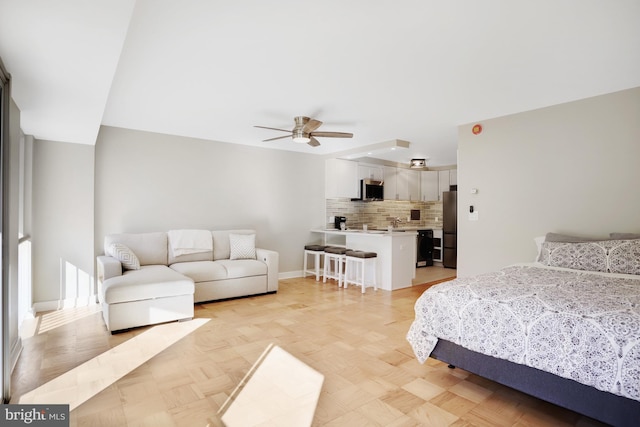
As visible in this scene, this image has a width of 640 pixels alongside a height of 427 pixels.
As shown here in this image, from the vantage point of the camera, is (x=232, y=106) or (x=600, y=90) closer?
(x=600, y=90)

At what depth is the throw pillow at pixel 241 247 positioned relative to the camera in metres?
5.45

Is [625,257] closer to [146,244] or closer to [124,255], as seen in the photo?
[124,255]

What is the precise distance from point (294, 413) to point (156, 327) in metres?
2.28

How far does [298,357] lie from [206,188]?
3637 millimetres

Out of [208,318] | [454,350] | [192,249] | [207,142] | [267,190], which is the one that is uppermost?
[207,142]

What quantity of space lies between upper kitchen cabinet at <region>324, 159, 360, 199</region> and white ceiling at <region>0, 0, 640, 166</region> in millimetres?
2725

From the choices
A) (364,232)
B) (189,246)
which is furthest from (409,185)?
(189,246)

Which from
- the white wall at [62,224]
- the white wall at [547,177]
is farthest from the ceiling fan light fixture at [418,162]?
the white wall at [62,224]

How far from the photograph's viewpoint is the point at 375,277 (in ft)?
18.8

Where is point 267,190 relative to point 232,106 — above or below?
below

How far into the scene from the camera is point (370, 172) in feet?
25.0

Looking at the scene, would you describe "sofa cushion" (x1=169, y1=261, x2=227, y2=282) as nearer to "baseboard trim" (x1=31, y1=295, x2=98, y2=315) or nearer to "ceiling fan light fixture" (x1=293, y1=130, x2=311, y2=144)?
"baseboard trim" (x1=31, y1=295, x2=98, y2=315)

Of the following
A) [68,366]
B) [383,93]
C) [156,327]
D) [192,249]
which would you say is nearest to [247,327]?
[156,327]

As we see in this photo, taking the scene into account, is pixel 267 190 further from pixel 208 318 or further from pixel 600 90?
pixel 600 90
